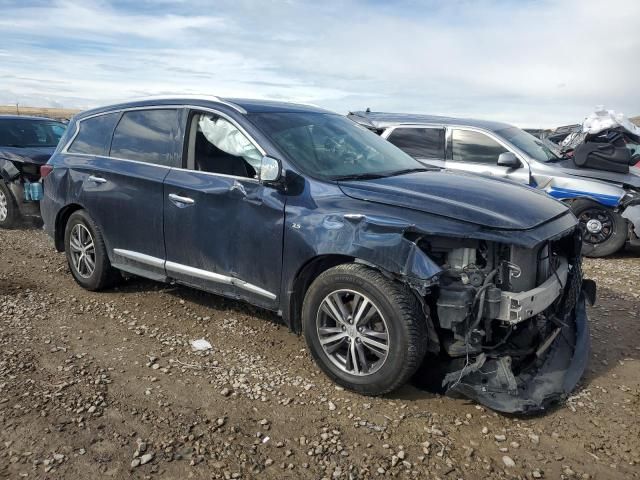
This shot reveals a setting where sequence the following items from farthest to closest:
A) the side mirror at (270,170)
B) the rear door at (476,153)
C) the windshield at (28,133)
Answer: the windshield at (28,133)
the rear door at (476,153)
the side mirror at (270,170)

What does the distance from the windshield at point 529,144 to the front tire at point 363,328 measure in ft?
17.0

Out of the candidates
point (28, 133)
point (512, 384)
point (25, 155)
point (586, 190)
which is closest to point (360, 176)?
point (512, 384)

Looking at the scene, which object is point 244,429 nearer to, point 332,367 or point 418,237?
point 332,367

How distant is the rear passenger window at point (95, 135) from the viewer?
17.4 ft

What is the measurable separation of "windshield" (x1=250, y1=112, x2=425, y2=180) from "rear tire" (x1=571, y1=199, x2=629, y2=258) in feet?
12.5

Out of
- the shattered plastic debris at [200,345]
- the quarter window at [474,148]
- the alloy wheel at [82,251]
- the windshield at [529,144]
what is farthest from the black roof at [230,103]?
the windshield at [529,144]

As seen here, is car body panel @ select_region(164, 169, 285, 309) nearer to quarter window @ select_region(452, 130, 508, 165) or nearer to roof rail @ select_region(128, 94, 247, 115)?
roof rail @ select_region(128, 94, 247, 115)

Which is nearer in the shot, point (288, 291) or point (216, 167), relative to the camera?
point (288, 291)

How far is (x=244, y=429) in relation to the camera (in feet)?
10.7

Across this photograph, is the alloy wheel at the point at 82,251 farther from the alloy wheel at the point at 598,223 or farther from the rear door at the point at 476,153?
the alloy wheel at the point at 598,223

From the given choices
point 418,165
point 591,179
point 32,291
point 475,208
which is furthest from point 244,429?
point 591,179

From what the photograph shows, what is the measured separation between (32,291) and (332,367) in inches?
141

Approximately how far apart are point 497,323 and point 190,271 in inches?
95.5

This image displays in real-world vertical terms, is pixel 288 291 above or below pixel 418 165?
below
